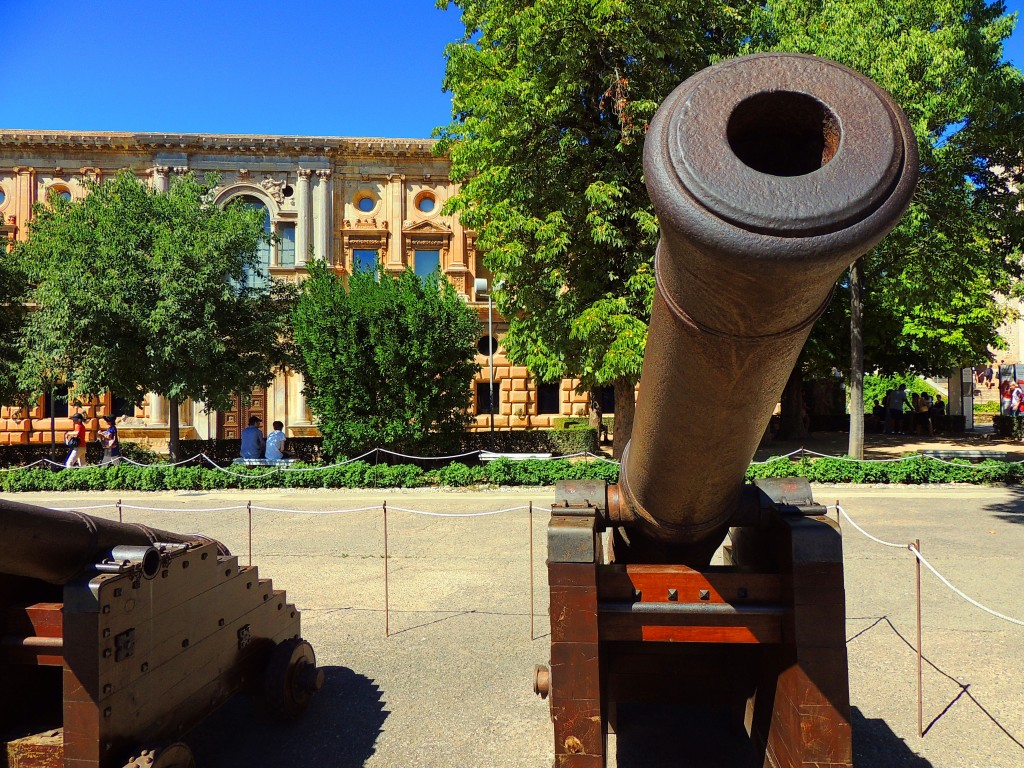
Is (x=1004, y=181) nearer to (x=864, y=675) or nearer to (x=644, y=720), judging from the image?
(x=864, y=675)

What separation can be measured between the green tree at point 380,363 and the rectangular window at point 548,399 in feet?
32.1

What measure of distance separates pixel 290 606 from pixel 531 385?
2303cm

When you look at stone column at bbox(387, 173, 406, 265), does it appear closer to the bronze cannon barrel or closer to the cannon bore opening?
the bronze cannon barrel

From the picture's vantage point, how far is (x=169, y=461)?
18.7m

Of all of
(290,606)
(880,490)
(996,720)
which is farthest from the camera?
(880,490)

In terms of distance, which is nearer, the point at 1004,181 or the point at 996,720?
the point at 996,720

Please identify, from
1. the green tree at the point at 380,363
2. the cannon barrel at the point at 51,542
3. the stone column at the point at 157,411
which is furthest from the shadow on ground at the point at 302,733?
the stone column at the point at 157,411

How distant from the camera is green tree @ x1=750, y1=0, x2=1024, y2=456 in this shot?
530 inches

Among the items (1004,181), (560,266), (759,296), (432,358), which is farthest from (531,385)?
(759,296)

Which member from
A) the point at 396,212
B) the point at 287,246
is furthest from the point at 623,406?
the point at 287,246

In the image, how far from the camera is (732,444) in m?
2.34

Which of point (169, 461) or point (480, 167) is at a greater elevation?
point (480, 167)

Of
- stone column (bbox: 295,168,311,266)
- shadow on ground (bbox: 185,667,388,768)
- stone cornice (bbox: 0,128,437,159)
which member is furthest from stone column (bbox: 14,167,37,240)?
shadow on ground (bbox: 185,667,388,768)

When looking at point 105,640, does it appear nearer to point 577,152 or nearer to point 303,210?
point 577,152
